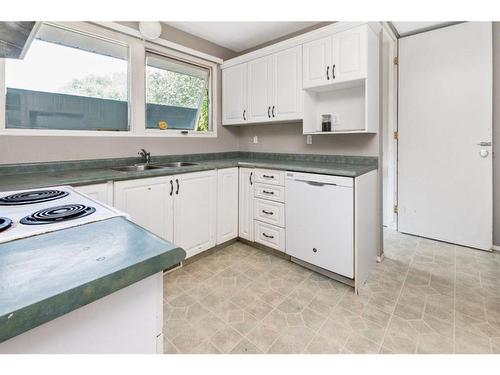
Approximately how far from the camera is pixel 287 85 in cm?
285

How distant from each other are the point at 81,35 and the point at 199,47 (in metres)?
1.28

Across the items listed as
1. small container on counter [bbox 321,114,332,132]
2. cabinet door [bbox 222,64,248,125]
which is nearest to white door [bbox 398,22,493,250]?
small container on counter [bbox 321,114,332,132]

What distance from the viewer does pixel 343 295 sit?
2.07 meters

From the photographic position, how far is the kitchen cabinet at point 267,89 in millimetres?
2789

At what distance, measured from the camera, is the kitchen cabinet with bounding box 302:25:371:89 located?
7.50ft

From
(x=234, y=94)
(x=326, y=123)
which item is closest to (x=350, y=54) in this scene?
(x=326, y=123)

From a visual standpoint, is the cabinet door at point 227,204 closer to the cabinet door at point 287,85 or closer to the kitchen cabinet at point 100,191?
the cabinet door at point 287,85

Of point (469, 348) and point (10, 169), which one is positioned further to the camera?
point (10, 169)

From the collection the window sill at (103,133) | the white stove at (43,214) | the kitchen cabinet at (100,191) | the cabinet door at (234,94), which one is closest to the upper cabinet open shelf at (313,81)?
the cabinet door at (234,94)

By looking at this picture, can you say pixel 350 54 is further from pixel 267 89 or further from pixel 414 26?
A: pixel 414 26

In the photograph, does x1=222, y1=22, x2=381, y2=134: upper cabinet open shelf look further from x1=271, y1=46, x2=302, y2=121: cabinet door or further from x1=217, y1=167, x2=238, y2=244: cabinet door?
x1=217, y1=167, x2=238, y2=244: cabinet door

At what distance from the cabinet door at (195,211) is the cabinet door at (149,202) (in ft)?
0.27
